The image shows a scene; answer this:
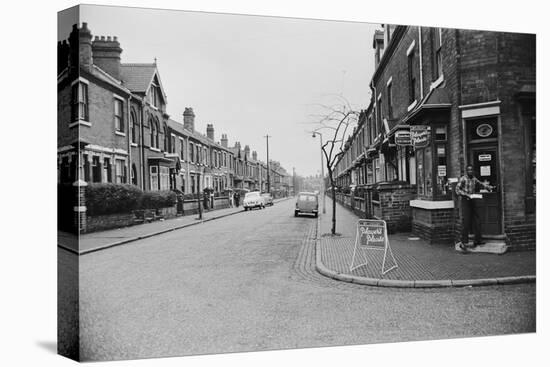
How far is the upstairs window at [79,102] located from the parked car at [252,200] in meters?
3.94

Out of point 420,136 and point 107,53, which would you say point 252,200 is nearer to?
point 420,136

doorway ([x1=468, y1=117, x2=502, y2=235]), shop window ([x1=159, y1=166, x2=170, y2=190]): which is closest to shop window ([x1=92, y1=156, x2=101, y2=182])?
shop window ([x1=159, y1=166, x2=170, y2=190])

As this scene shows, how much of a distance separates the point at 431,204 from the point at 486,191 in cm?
88

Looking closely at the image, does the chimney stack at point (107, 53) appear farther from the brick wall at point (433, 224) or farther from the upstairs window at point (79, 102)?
the brick wall at point (433, 224)

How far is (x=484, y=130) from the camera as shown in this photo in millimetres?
6770

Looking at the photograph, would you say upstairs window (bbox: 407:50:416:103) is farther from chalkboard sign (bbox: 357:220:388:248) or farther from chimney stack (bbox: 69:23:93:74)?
chimney stack (bbox: 69:23:93:74)

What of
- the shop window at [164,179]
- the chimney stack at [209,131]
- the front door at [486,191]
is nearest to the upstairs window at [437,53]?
the front door at [486,191]

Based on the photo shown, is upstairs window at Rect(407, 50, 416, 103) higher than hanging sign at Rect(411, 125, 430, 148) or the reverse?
higher

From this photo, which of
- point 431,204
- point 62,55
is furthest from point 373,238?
point 62,55

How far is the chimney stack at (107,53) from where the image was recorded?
484cm

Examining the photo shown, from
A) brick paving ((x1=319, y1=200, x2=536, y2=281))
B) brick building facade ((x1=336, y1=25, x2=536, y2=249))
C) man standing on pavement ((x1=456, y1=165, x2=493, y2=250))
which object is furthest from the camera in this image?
man standing on pavement ((x1=456, y1=165, x2=493, y2=250))

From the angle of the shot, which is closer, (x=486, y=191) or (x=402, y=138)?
(x=486, y=191)

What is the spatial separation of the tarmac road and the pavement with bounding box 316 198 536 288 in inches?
6.1

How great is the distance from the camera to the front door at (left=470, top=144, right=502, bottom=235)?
6.49 meters
